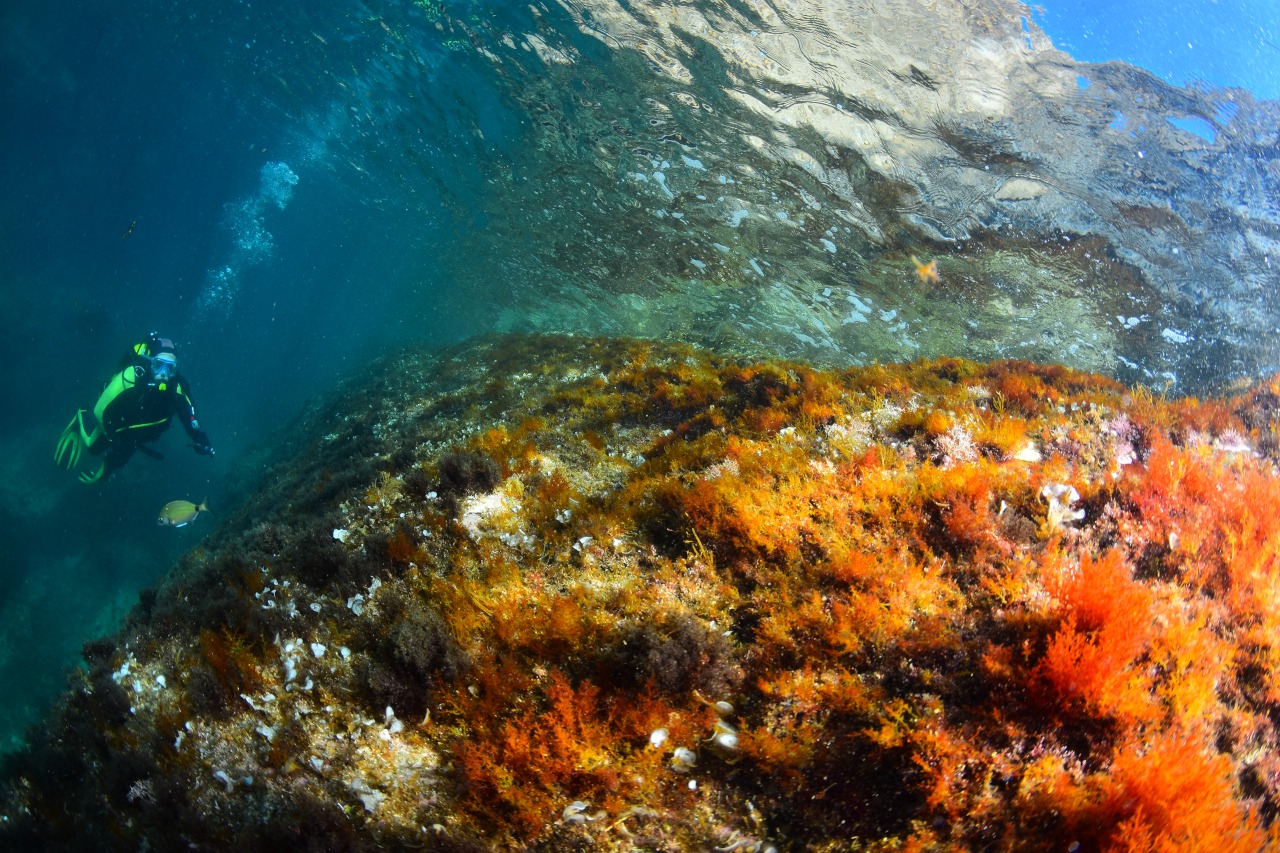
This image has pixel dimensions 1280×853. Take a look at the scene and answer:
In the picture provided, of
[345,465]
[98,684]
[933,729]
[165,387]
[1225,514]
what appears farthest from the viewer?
[165,387]

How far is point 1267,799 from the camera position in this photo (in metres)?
2.42

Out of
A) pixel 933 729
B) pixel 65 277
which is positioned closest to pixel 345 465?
pixel 933 729

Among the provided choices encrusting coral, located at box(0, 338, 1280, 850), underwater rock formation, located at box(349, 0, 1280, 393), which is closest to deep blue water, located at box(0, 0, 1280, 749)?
underwater rock formation, located at box(349, 0, 1280, 393)

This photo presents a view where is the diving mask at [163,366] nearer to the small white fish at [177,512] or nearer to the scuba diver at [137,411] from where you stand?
the scuba diver at [137,411]

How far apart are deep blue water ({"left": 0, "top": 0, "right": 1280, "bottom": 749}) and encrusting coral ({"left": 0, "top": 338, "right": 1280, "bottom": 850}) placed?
8.41 m

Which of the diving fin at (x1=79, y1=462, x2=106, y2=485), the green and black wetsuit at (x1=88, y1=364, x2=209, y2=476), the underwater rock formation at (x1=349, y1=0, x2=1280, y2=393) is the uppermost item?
the underwater rock formation at (x1=349, y1=0, x2=1280, y2=393)

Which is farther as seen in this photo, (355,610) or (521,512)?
(521,512)

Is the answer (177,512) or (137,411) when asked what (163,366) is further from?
(177,512)

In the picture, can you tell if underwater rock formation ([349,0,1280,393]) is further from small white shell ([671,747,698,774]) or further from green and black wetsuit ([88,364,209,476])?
green and black wetsuit ([88,364,209,476])

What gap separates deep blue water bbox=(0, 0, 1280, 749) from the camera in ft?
57.2

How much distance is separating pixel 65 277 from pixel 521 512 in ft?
201

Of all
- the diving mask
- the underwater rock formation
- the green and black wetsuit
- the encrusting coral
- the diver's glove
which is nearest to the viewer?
the encrusting coral

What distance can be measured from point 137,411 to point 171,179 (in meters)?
45.8

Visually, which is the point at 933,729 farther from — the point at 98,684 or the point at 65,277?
the point at 65,277
